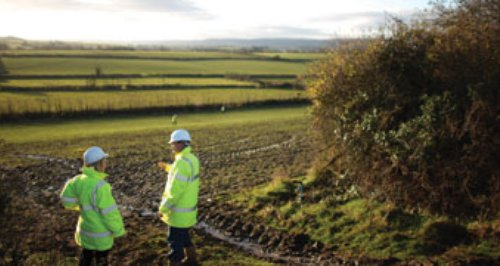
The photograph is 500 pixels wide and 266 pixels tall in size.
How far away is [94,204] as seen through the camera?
804cm

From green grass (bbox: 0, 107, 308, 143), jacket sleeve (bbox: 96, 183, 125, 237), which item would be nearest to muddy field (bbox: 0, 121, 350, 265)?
jacket sleeve (bbox: 96, 183, 125, 237)

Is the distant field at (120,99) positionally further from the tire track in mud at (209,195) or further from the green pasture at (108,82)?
the tire track in mud at (209,195)

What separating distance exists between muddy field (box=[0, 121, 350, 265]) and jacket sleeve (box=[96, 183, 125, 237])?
2.27 metres

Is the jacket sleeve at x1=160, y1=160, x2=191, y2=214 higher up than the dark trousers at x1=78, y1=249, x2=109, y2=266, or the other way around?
the jacket sleeve at x1=160, y1=160, x2=191, y2=214

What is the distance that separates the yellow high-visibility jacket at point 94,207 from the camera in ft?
26.3

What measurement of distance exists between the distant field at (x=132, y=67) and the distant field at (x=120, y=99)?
21.9 meters

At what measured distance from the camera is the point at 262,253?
12820 millimetres

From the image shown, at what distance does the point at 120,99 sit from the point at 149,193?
112 ft

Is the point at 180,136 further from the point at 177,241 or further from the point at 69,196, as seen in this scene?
the point at 69,196

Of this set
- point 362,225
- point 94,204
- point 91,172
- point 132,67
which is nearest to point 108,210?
point 94,204

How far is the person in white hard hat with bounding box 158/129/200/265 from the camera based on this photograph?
29.9ft

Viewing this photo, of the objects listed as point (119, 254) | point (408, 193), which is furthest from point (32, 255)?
point (408, 193)

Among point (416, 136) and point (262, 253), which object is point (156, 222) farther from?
point (416, 136)

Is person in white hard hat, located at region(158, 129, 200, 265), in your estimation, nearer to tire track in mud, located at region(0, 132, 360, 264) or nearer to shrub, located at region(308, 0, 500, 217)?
tire track in mud, located at region(0, 132, 360, 264)
